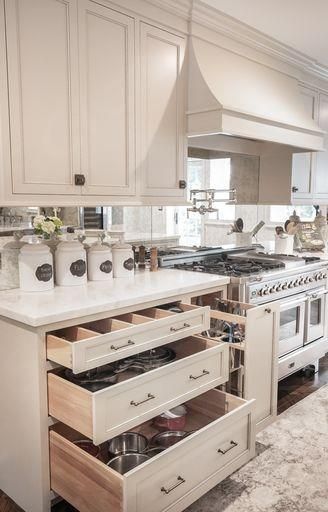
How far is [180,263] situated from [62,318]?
136 cm

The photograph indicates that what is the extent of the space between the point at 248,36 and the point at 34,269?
2055 mm

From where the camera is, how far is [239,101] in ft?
8.87

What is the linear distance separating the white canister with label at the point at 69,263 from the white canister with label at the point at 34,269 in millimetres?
83

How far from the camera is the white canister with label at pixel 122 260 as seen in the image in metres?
2.51

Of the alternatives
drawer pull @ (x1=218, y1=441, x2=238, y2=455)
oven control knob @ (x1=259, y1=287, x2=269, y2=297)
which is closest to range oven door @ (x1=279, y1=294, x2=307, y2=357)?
oven control knob @ (x1=259, y1=287, x2=269, y2=297)

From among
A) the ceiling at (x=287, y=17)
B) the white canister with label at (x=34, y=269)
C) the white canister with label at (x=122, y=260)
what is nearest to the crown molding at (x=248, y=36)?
the ceiling at (x=287, y=17)

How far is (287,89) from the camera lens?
3.33m

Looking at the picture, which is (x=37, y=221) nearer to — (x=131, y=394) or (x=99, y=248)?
(x=99, y=248)

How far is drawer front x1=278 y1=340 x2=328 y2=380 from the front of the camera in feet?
9.88

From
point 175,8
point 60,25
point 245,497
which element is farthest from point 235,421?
point 175,8

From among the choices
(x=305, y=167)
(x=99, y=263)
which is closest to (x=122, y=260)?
(x=99, y=263)

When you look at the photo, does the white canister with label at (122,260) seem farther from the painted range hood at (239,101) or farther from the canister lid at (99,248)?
the painted range hood at (239,101)

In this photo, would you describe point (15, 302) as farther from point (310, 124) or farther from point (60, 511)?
point (310, 124)

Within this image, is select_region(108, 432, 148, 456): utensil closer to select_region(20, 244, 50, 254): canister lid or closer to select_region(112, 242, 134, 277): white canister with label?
select_region(112, 242, 134, 277): white canister with label
